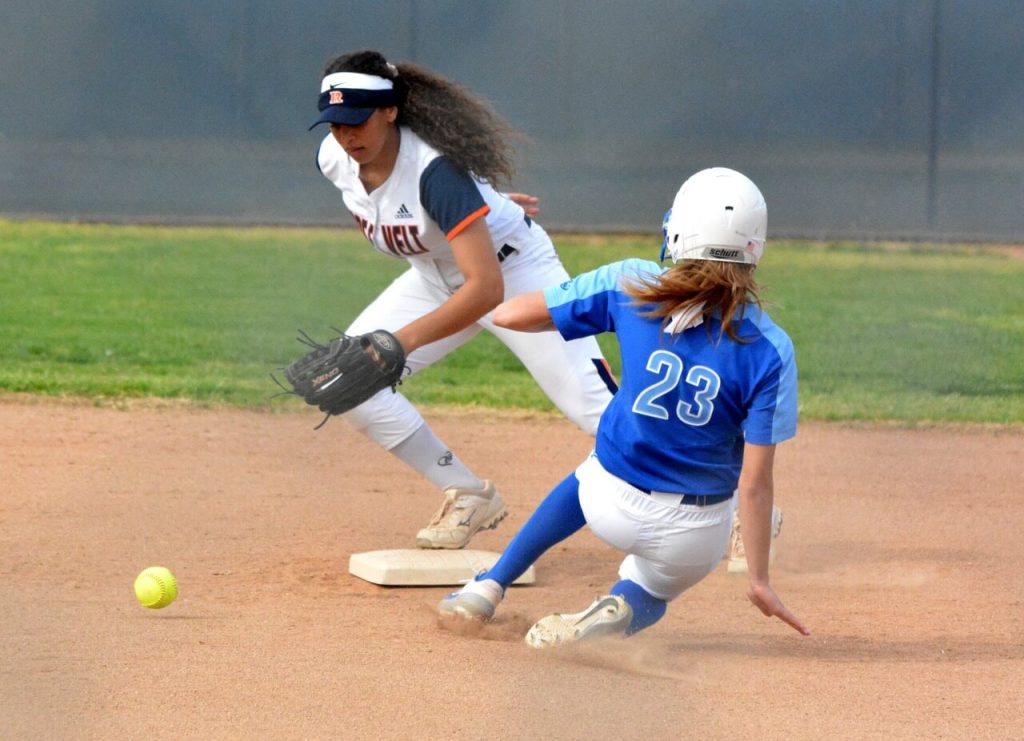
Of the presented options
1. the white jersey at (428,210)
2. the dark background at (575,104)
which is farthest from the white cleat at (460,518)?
the dark background at (575,104)

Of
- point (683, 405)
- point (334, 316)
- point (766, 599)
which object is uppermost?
point (683, 405)

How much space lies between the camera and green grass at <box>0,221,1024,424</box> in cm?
608

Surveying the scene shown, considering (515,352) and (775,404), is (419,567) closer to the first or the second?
(515,352)

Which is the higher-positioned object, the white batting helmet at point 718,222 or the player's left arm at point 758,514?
the white batting helmet at point 718,222

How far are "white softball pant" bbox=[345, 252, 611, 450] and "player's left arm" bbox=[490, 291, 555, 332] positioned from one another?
0.59 meters

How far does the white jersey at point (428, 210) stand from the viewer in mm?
3355

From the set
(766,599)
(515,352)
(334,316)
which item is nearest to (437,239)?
(515,352)

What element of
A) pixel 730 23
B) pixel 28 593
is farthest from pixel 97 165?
pixel 28 593

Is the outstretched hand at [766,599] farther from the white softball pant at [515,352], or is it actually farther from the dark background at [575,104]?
the dark background at [575,104]

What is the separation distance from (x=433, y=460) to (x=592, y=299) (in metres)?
1.07

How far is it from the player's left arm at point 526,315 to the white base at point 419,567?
87 centimetres

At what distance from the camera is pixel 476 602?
3084 mm

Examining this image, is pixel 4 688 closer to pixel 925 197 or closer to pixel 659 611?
pixel 659 611

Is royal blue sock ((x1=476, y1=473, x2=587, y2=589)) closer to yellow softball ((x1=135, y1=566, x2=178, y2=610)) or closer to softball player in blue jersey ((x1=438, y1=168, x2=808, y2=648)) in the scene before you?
softball player in blue jersey ((x1=438, y1=168, x2=808, y2=648))
